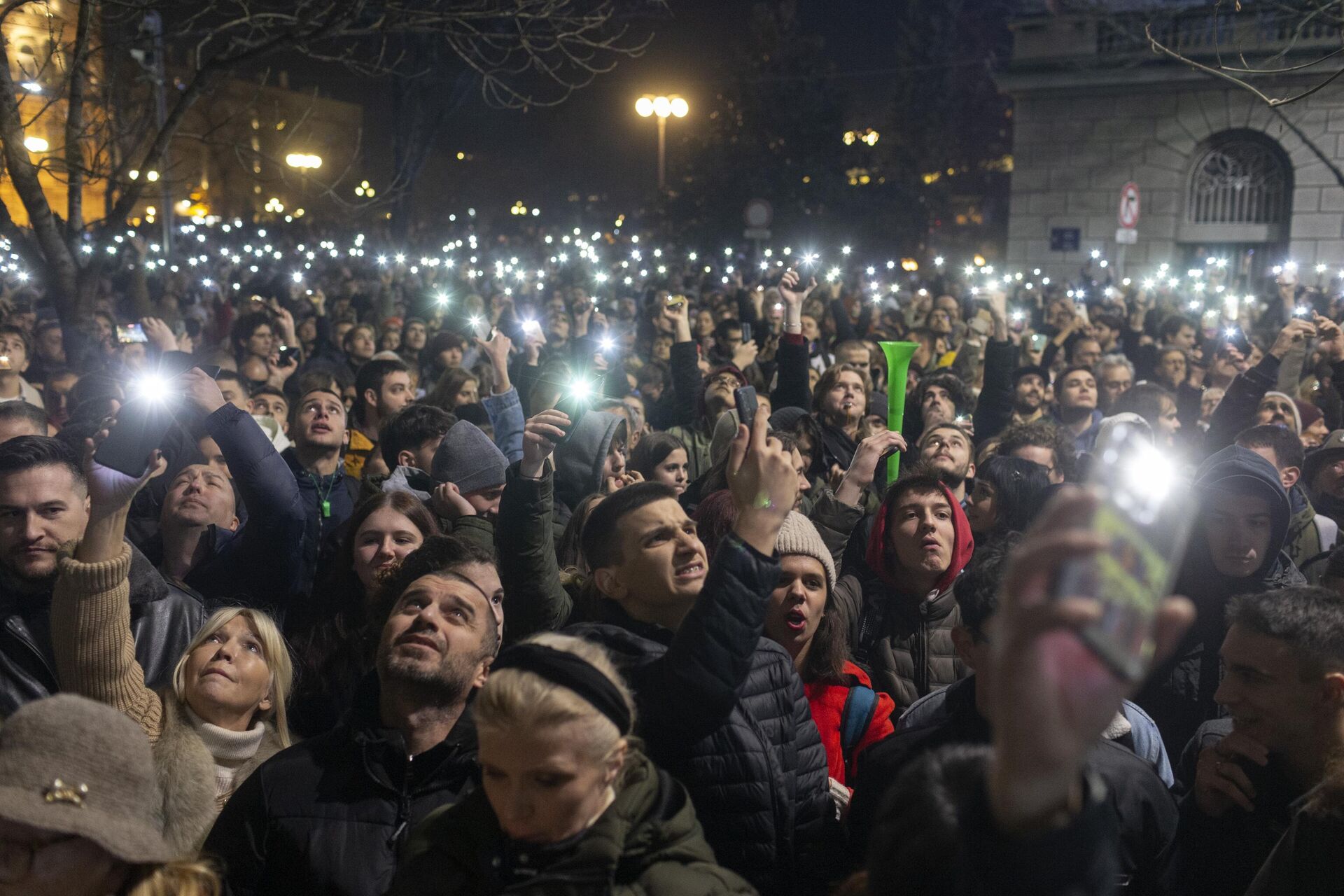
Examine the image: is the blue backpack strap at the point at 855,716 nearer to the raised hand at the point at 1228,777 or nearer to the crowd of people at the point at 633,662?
the crowd of people at the point at 633,662

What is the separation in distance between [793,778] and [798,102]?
40.2 metres

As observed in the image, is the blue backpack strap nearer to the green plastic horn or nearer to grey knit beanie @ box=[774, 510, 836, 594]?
grey knit beanie @ box=[774, 510, 836, 594]

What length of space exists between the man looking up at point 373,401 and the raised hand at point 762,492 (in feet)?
16.1

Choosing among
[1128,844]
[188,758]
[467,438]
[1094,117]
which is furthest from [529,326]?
[1094,117]

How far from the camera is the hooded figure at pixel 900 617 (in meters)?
4.45

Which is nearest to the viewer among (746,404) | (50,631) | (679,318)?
(50,631)

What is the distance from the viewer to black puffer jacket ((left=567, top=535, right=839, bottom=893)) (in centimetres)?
284

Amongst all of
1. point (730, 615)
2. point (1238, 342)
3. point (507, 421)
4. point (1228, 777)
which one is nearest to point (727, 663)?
point (730, 615)

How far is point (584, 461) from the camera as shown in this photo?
5855 mm

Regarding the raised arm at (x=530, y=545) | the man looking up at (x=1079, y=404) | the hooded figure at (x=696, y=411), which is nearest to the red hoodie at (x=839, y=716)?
the raised arm at (x=530, y=545)

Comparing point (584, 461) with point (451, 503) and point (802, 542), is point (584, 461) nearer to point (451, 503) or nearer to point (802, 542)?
point (451, 503)

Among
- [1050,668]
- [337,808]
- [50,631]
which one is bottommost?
[337,808]

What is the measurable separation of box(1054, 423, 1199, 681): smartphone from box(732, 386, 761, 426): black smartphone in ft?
11.8

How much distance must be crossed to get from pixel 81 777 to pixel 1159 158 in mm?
30343
